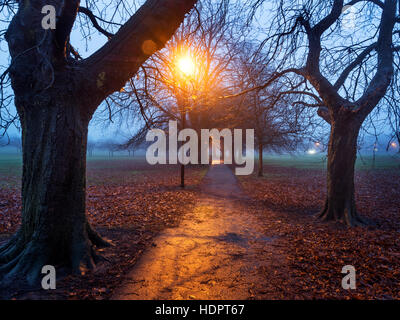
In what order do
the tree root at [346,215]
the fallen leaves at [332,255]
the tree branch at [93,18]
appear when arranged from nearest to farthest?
the fallen leaves at [332,255] < the tree branch at [93,18] < the tree root at [346,215]

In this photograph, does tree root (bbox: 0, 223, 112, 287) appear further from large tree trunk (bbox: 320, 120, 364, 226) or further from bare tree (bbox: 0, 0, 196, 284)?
large tree trunk (bbox: 320, 120, 364, 226)

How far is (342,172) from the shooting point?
19.6 feet

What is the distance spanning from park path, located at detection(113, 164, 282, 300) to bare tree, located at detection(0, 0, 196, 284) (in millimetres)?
1067

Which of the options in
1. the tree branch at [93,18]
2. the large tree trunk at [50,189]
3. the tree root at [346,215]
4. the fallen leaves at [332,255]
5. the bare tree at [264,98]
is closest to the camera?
the fallen leaves at [332,255]

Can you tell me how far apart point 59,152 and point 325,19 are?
7.11 metres

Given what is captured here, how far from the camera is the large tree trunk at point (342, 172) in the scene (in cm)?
586

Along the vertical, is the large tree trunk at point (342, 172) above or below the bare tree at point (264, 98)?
below

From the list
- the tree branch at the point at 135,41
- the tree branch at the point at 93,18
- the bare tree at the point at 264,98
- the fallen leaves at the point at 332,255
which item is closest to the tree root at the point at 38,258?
the tree branch at the point at 135,41

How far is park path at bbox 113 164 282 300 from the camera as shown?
2.92 meters

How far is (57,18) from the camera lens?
285 cm

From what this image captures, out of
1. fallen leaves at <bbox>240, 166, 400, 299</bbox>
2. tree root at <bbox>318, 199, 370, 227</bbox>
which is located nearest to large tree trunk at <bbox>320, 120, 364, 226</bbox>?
tree root at <bbox>318, 199, 370, 227</bbox>

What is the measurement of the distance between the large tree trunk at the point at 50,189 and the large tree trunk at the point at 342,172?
6.37m

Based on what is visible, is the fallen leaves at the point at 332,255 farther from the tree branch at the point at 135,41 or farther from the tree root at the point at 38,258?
the tree branch at the point at 135,41
